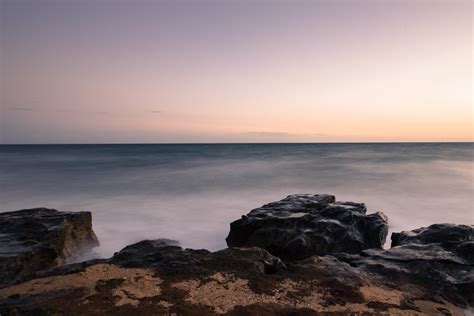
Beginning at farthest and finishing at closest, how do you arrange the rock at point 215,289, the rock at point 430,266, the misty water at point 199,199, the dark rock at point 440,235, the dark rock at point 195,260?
the misty water at point 199,199
the dark rock at point 440,235
the dark rock at point 195,260
the rock at point 430,266
the rock at point 215,289

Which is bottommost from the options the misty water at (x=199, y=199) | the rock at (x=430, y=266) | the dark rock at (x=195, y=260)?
the misty water at (x=199, y=199)

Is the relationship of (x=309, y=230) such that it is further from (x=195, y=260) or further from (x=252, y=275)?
(x=195, y=260)

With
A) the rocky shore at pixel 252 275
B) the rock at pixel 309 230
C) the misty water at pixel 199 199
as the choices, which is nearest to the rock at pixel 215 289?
the rocky shore at pixel 252 275

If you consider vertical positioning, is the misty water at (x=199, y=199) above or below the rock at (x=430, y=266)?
below

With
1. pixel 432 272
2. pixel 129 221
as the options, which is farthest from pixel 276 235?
pixel 129 221

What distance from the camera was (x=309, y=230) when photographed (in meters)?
12.6

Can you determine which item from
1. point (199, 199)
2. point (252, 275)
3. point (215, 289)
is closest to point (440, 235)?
point (252, 275)

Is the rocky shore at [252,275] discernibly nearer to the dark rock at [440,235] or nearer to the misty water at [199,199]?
the dark rock at [440,235]

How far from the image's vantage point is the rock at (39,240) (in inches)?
391

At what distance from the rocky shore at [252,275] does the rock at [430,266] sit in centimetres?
3

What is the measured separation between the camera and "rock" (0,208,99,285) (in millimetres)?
9938

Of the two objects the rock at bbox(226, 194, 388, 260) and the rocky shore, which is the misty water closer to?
the rock at bbox(226, 194, 388, 260)

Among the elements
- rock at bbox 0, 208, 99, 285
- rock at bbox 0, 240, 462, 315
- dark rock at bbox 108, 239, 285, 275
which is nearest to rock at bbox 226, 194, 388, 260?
rock at bbox 0, 240, 462, 315

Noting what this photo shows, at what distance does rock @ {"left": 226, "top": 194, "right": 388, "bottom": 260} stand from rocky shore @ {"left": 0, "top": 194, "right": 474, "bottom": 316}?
5 centimetres
